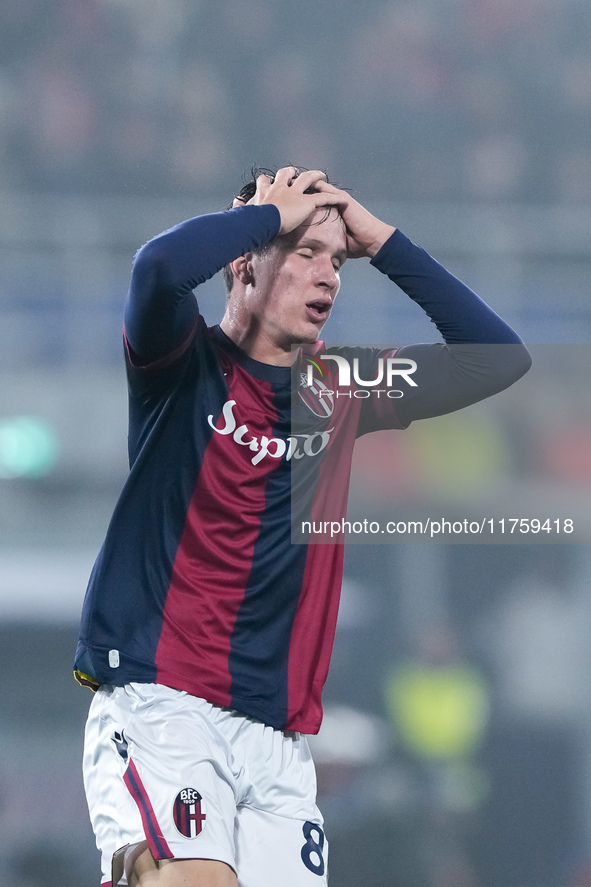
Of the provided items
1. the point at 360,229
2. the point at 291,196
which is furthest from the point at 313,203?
the point at 360,229

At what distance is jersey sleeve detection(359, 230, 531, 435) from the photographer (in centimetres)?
196

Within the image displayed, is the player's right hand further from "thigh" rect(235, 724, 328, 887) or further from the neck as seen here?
"thigh" rect(235, 724, 328, 887)

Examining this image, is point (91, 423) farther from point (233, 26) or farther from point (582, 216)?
A: point (582, 216)

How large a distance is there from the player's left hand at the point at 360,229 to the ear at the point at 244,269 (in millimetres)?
202

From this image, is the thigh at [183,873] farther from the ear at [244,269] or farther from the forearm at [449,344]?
the ear at [244,269]

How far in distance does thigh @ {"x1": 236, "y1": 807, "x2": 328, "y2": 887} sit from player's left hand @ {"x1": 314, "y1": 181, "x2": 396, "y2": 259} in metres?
1.08

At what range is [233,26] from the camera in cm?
331

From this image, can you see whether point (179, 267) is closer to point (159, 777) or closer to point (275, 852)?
point (159, 777)

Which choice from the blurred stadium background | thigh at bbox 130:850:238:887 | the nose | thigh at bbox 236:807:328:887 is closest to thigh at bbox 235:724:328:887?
thigh at bbox 236:807:328:887

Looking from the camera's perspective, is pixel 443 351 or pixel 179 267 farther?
pixel 443 351

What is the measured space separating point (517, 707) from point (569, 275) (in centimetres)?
146

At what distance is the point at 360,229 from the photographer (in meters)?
1.94

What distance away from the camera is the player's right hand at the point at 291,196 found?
5.89 feet

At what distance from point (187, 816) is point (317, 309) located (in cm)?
94
